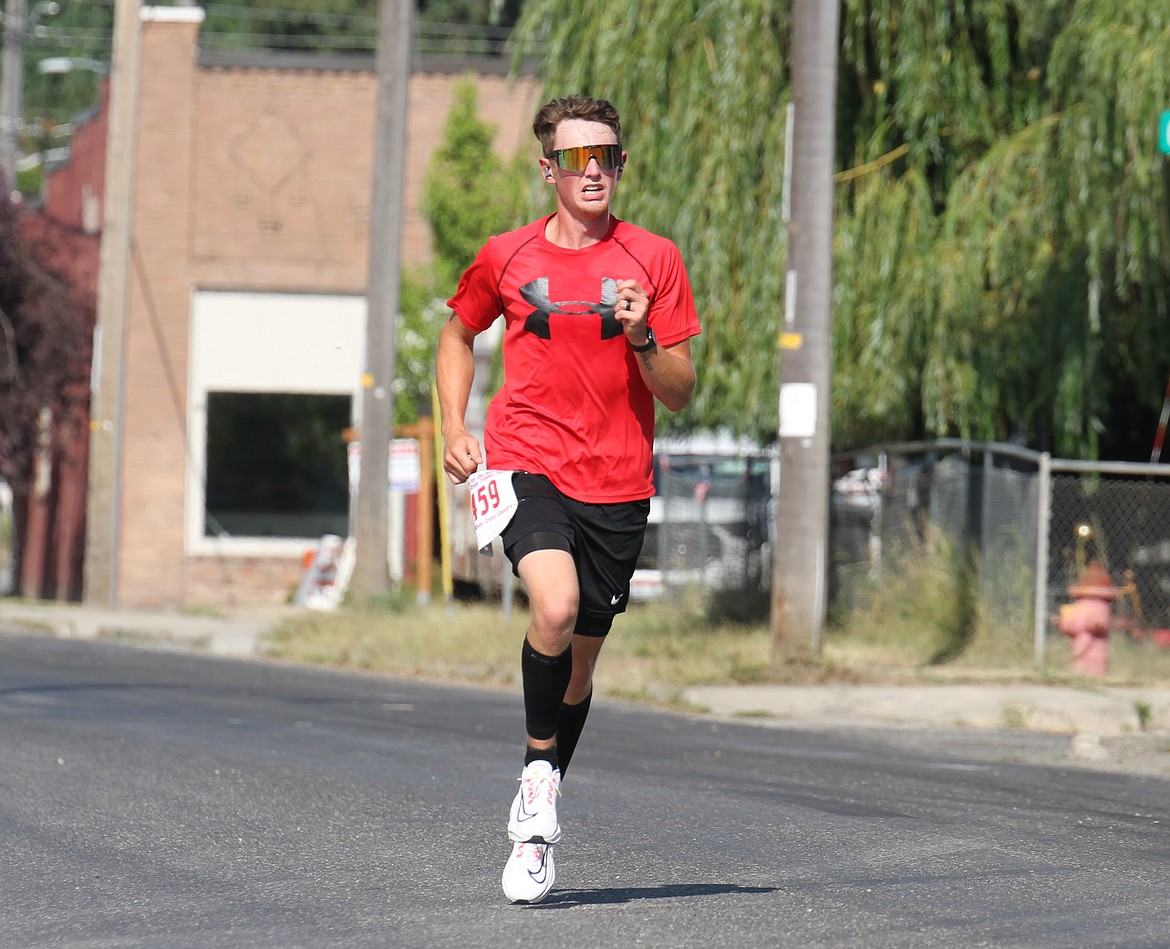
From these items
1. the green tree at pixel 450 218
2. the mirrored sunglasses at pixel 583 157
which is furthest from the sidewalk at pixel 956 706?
the green tree at pixel 450 218

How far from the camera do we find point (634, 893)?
5.55m

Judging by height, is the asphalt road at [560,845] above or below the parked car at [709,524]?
below

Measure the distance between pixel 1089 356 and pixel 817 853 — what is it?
905cm

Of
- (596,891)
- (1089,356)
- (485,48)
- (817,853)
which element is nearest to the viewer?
(596,891)

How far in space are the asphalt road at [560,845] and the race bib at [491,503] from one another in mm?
1036

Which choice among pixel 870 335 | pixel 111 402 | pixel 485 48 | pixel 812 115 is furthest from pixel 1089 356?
pixel 485 48

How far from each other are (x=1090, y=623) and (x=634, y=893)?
8977 mm

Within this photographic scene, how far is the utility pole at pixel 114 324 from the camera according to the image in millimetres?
22609

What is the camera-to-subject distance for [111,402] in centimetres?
2270

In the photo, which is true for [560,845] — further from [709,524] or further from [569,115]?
[709,524]

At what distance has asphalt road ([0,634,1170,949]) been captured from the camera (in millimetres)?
5074

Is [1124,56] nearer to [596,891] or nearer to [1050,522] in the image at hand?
[1050,522]

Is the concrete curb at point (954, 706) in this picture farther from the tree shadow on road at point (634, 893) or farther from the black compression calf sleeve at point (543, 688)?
the black compression calf sleeve at point (543, 688)

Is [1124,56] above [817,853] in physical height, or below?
above
